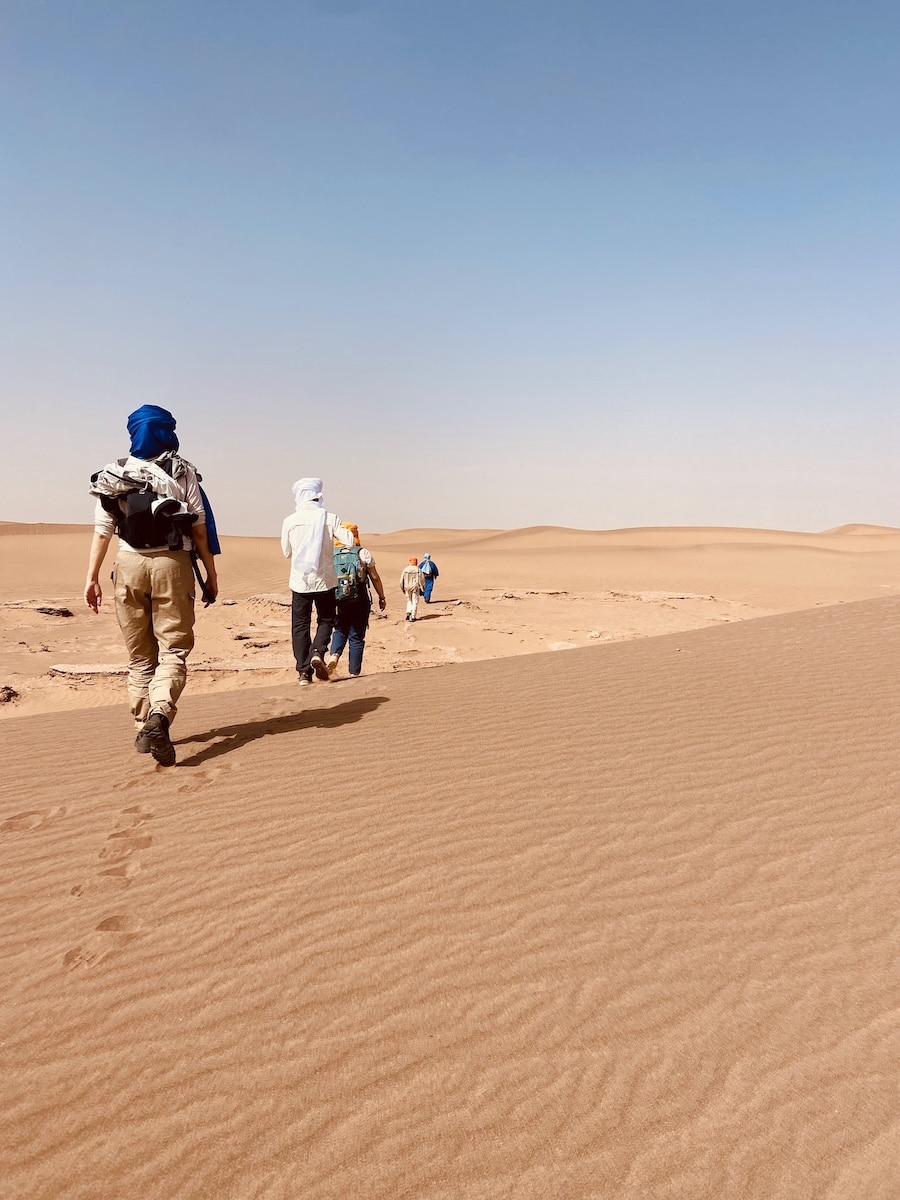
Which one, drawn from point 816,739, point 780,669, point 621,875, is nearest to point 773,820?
point 621,875

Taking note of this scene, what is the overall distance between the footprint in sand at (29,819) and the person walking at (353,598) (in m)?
4.12

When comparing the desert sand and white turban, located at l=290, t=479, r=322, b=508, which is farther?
white turban, located at l=290, t=479, r=322, b=508

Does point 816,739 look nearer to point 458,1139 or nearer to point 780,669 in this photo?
point 780,669

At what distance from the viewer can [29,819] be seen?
3955 mm

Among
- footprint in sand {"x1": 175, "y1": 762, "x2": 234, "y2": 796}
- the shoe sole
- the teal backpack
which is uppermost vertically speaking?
the teal backpack

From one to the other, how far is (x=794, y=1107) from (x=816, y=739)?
10.4 feet

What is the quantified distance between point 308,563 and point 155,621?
2572 millimetres

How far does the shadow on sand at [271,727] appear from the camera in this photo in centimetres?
504

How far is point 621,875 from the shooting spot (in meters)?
3.20

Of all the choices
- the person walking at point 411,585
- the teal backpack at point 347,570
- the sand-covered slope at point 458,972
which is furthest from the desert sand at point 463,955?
the person walking at point 411,585

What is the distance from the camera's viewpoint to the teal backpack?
803 centimetres

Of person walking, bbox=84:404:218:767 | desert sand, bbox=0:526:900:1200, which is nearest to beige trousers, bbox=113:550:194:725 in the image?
person walking, bbox=84:404:218:767

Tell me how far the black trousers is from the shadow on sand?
3.44ft

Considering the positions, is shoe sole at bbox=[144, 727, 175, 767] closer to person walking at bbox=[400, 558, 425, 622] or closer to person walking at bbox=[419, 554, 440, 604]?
person walking at bbox=[400, 558, 425, 622]
